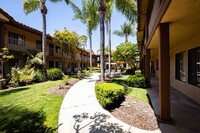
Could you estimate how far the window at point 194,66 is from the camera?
8586mm

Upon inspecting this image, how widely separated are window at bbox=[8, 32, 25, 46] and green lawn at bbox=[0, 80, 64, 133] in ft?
40.4

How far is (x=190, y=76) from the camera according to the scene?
9.56 metres

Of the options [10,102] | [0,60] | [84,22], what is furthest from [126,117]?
[84,22]

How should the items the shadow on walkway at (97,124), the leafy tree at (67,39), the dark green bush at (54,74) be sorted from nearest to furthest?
1. the shadow on walkway at (97,124)
2. the dark green bush at (54,74)
3. the leafy tree at (67,39)

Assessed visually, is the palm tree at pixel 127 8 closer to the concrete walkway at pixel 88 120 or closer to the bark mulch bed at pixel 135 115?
the bark mulch bed at pixel 135 115

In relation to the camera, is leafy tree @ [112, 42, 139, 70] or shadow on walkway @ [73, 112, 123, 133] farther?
leafy tree @ [112, 42, 139, 70]

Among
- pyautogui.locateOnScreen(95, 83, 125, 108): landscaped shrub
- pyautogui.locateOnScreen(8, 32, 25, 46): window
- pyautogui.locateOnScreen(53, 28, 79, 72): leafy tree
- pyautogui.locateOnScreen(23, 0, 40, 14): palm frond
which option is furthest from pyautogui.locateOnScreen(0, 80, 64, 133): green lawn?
pyautogui.locateOnScreen(53, 28, 79, 72): leafy tree

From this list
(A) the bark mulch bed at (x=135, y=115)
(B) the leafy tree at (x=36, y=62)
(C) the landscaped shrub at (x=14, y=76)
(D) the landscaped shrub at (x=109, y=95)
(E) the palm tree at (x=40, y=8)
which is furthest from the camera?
(E) the palm tree at (x=40, y=8)

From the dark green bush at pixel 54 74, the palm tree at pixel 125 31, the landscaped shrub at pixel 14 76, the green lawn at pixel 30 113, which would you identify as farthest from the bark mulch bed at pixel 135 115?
the palm tree at pixel 125 31

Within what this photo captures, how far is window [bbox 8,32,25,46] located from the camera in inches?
770

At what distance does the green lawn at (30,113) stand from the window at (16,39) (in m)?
12.3

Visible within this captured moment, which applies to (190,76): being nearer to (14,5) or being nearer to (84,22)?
(14,5)

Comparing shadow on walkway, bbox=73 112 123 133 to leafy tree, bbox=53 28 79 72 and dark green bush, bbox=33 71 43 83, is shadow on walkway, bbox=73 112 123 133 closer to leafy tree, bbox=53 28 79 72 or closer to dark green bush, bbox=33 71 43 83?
dark green bush, bbox=33 71 43 83

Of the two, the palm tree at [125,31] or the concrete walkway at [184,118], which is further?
the palm tree at [125,31]
